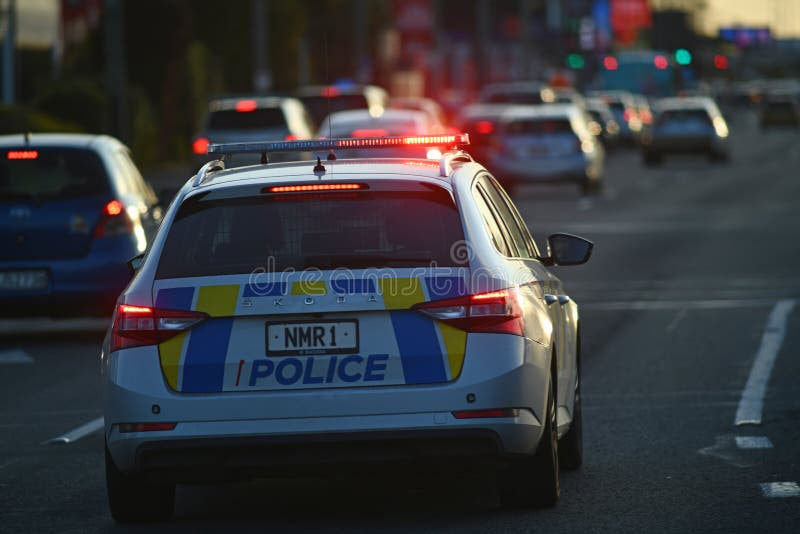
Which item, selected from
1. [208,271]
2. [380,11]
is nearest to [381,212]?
[208,271]

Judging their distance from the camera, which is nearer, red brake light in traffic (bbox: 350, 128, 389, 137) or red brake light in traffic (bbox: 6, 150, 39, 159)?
red brake light in traffic (bbox: 6, 150, 39, 159)

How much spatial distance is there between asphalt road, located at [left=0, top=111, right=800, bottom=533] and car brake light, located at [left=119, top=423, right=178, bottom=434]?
A: 651mm

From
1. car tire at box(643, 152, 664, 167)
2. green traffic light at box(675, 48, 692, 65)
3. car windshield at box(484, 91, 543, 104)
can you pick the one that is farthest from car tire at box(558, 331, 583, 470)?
green traffic light at box(675, 48, 692, 65)

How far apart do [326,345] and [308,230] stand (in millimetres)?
574

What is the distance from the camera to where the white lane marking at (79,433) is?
11.6 metres

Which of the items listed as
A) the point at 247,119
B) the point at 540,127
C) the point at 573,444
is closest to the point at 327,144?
the point at 573,444

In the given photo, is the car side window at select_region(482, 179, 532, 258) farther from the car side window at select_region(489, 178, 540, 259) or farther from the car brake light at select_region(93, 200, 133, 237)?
the car brake light at select_region(93, 200, 133, 237)

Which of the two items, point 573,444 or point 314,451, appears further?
point 573,444

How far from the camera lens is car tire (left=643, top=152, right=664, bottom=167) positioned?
58.2 meters

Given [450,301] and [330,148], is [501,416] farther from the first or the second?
[330,148]

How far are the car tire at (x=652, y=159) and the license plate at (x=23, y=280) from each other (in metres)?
42.6

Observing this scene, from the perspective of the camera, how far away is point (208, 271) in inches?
323

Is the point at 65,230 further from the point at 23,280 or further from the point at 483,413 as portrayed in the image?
the point at 483,413

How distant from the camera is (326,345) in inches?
316
